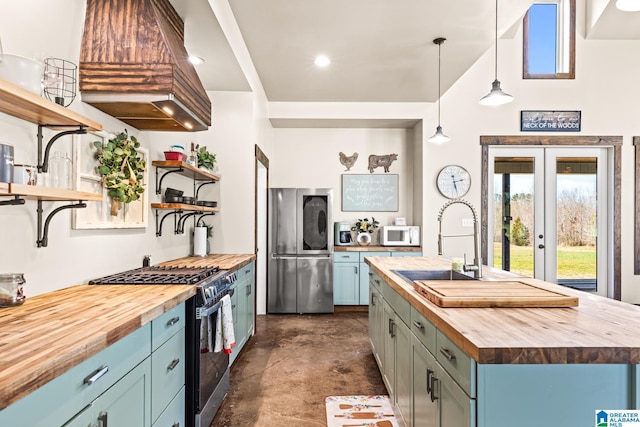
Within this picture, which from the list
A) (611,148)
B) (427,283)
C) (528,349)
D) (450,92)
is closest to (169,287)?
(427,283)

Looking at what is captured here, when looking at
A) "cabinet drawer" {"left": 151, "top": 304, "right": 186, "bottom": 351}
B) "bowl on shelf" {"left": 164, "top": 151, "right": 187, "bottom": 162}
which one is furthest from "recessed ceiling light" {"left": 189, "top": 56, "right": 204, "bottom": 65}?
"cabinet drawer" {"left": 151, "top": 304, "right": 186, "bottom": 351}

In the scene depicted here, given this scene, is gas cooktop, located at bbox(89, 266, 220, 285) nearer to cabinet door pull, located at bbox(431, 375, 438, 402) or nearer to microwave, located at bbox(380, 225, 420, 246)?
cabinet door pull, located at bbox(431, 375, 438, 402)

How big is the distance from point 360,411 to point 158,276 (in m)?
1.54

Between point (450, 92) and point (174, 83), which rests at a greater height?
point (450, 92)

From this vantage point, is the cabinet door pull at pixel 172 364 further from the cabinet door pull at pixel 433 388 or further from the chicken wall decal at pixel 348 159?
the chicken wall decal at pixel 348 159

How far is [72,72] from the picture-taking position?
74.4 inches

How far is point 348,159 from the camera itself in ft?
18.6

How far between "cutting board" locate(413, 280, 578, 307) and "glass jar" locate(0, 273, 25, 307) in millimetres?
1675

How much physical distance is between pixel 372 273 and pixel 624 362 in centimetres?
226

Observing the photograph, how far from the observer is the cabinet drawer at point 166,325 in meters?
1.62

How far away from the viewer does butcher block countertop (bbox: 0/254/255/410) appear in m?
0.90

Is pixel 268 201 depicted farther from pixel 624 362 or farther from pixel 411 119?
pixel 624 362

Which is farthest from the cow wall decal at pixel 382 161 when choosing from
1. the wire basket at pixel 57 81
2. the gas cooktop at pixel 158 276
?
the wire basket at pixel 57 81

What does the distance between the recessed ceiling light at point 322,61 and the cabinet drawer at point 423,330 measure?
9.10ft
